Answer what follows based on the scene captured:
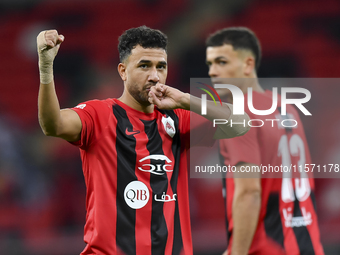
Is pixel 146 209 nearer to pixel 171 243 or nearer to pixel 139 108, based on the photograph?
pixel 171 243

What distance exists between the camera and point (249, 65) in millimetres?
4230

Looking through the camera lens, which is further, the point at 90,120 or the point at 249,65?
the point at 249,65

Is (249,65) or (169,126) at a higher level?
(249,65)

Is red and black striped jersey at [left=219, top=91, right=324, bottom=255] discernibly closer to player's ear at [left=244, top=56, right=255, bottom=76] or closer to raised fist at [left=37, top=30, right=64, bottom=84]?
player's ear at [left=244, top=56, right=255, bottom=76]

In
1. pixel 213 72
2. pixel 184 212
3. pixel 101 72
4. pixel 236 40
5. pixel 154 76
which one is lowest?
pixel 184 212

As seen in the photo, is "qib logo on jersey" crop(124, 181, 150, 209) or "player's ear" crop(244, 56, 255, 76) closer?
"qib logo on jersey" crop(124, 181, 150, 209)

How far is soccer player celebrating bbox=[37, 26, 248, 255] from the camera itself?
253 centimetres

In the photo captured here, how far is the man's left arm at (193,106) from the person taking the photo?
2576 mm

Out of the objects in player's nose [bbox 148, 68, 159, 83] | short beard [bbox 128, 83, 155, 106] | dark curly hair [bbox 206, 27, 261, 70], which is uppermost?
dark curly hair [bbox 206, 27, 261, 70]

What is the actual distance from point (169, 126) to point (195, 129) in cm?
18

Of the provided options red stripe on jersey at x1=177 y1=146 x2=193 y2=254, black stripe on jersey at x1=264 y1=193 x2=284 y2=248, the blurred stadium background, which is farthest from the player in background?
the blurred stadium background

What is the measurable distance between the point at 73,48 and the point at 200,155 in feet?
10.9

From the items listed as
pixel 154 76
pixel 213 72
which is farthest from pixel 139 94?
pixel 213 72

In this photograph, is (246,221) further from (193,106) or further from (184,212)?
(193,106)
